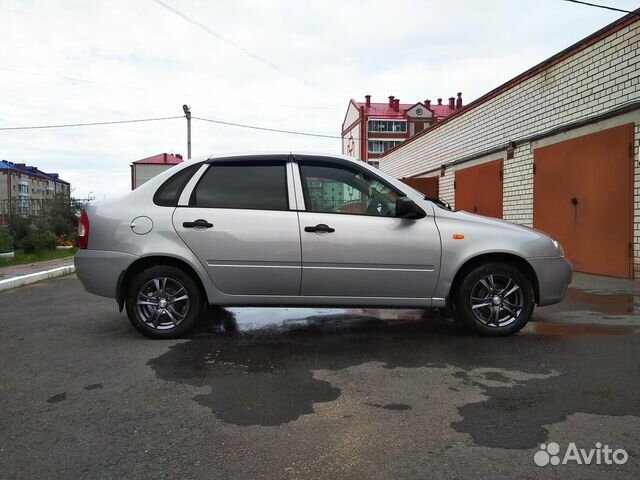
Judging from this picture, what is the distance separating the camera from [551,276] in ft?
15.9

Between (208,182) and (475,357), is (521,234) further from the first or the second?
(208,182)

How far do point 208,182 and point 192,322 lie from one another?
136 centimetres

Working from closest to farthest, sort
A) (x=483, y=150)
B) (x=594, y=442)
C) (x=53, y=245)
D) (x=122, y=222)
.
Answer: (x=594, y=442) < (x=122, y=222) < (x=483, y=150) < (x=53, y=245)

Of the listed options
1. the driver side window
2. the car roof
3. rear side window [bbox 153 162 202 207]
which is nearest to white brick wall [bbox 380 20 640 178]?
the driver side window

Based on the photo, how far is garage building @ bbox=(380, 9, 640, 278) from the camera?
8.90 metres

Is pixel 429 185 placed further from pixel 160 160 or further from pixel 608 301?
pixel 160 160

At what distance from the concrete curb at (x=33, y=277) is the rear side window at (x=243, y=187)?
220 inches

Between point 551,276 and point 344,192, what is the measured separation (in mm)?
2151

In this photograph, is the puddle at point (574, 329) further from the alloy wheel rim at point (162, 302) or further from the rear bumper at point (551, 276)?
the alloy wheel rim at point (162, 302)

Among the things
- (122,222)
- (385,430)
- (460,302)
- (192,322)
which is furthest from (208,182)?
(385,430)

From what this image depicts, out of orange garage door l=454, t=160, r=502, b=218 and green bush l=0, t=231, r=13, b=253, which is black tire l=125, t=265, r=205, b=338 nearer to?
orange garage door l=454, t=160, r=502, b=218

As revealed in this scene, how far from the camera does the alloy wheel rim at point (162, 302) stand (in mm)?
4805

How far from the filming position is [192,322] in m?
4.82

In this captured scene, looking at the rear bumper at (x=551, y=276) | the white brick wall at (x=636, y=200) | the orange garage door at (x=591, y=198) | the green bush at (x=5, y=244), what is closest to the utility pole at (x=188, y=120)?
the green bush at (x=5, y=244)
